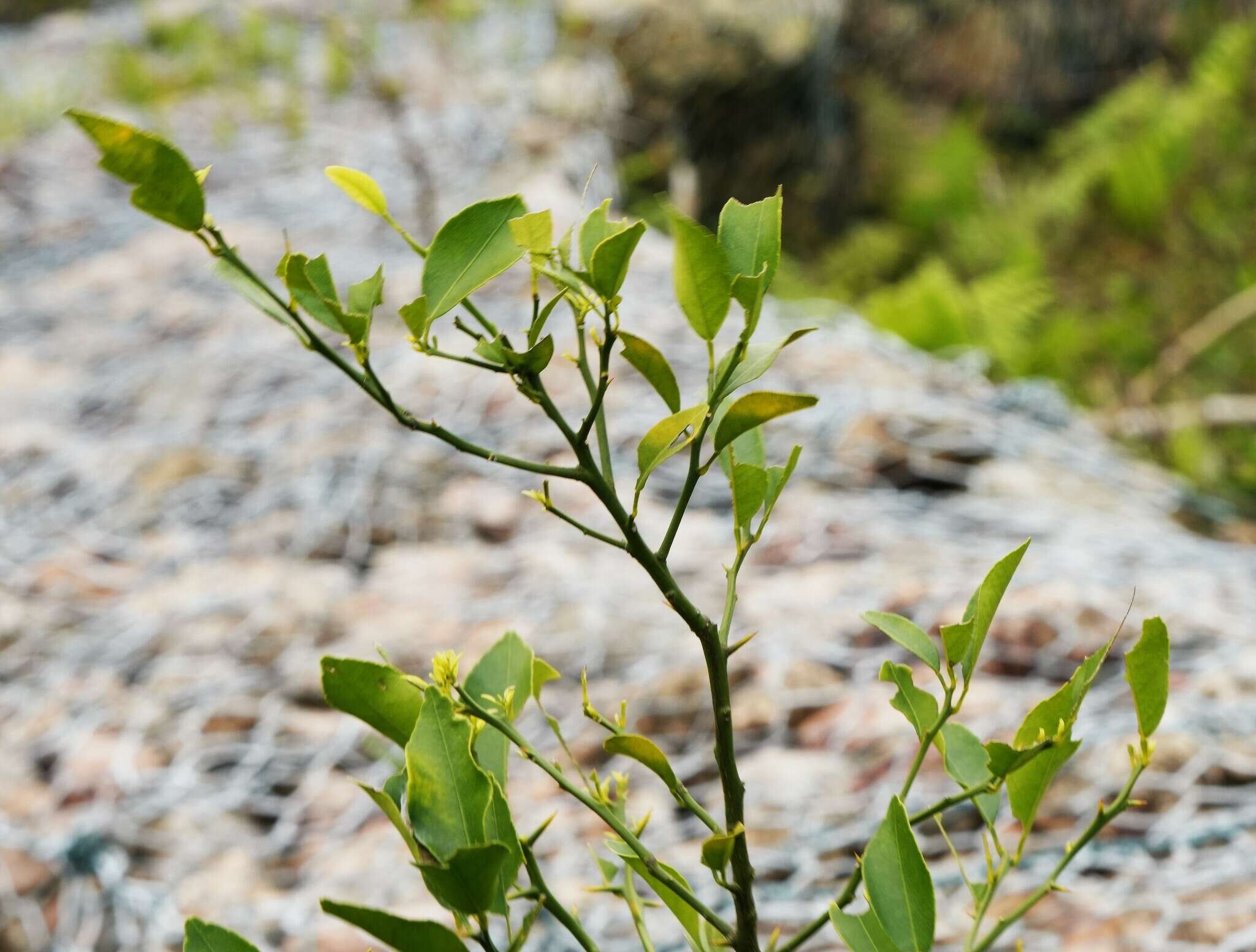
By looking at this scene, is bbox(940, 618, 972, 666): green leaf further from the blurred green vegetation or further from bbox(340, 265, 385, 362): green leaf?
the blurred green vegetation

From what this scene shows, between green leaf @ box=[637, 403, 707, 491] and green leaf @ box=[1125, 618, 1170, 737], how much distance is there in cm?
11

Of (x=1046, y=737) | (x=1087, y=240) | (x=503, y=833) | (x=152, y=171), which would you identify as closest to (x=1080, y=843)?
(x=1046, y=737)

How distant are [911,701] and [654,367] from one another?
0.10 meters

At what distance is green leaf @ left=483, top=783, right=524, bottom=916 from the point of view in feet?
0.64

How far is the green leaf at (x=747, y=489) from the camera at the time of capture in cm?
21

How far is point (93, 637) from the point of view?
Answer: 77 centimetres

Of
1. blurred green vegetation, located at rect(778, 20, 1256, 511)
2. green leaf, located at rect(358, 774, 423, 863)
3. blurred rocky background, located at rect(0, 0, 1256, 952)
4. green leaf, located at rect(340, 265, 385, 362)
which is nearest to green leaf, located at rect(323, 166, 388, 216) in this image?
green leaf, located at rect(340, 265, 385, 362)

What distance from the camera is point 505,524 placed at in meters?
0.89

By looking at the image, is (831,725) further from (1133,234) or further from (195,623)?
(1133,234)

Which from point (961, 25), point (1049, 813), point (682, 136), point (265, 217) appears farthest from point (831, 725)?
point (961, 25)

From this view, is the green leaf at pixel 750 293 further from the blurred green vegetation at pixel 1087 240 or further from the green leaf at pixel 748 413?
the blurred green vegetation at pixel 1087 240

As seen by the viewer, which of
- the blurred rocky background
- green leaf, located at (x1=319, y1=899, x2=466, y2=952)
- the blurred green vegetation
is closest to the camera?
green leaf, located at (x1=319, y1=899, x2=466, y2=952)

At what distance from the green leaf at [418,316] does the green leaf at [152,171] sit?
0.13ft

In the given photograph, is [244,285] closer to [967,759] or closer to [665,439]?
[665,439]
